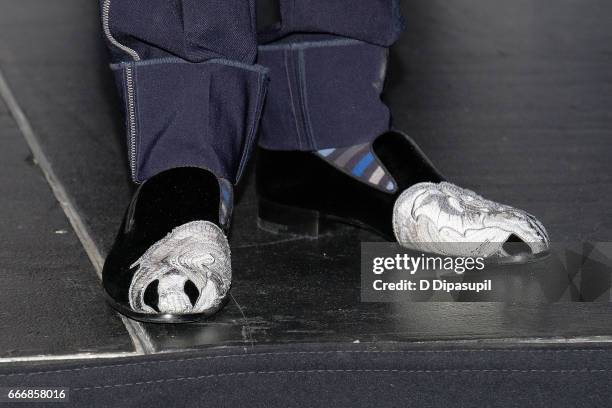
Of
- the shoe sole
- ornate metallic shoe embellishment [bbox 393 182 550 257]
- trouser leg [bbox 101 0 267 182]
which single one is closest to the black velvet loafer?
ornate metallic shoe embellishment [bbox 393 182 550 257]

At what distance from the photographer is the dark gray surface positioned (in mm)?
1004

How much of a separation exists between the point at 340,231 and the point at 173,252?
1.19ft

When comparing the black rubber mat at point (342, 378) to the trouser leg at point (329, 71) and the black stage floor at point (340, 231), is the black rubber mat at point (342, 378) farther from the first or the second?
the trouser leg at point (329, 71)

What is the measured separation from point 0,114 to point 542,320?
1344mm

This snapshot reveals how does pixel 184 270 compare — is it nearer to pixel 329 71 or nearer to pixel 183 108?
pixel 183 108

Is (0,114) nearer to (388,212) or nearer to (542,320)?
(388,212)

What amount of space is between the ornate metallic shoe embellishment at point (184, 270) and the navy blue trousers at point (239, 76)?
0.10 meters

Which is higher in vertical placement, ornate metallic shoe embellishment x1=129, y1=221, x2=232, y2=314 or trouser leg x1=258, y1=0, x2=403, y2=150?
trouser leg x1=258, y1=0, x2=403, y2=150

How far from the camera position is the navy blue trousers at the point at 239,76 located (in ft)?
3.56

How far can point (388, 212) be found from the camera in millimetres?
1248

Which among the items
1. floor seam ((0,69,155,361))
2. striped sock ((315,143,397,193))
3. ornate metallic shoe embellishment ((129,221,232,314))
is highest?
striped sock ((315,143,397,193))

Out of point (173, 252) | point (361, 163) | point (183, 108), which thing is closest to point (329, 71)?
point (361, 163)

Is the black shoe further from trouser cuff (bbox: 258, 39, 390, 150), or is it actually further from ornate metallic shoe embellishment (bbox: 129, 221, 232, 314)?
trouser cuff (bbox: 258, 39, 390, 150)

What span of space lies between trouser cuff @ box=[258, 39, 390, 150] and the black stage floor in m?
0.15
